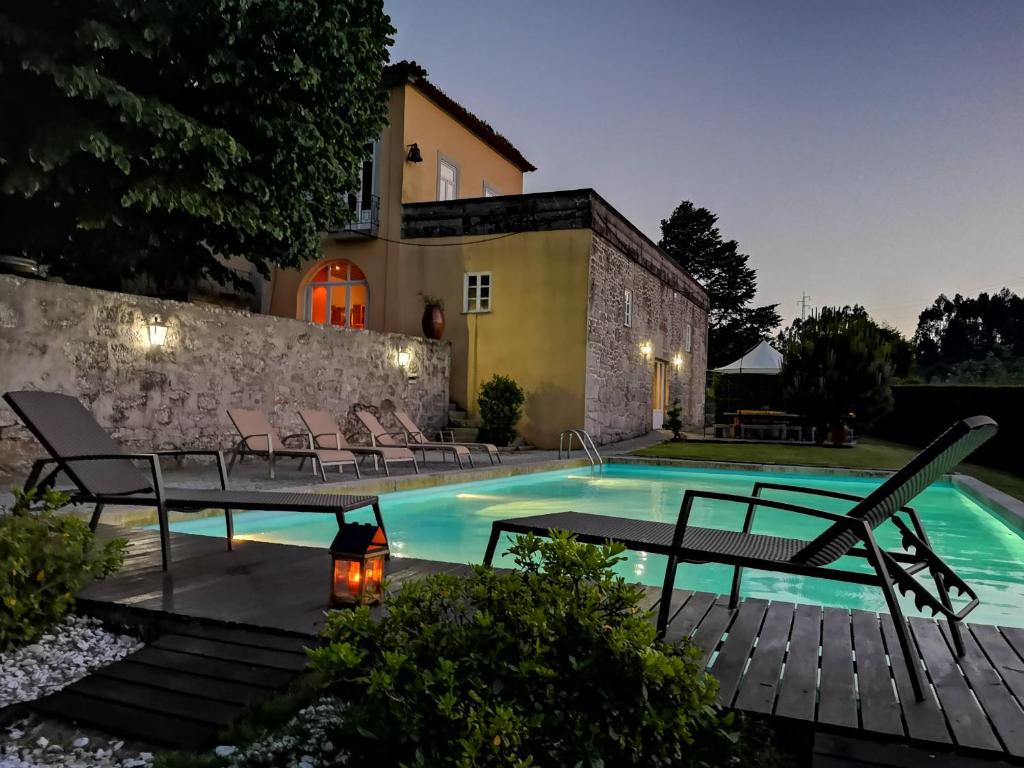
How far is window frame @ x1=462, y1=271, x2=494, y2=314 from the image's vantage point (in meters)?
14.5

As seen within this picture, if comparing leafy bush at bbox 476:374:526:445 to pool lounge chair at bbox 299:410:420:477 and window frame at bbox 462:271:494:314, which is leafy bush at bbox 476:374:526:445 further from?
pool lounge chair at bbox 299:410:420:477

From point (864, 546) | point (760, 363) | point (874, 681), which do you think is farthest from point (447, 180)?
point (874, 681)

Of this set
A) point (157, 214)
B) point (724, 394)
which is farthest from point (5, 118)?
point (724, 394)

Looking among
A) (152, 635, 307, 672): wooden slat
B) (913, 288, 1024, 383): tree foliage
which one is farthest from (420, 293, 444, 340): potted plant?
(913, 288, 1024, 383): tree foliage

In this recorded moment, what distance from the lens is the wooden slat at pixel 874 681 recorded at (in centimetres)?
190

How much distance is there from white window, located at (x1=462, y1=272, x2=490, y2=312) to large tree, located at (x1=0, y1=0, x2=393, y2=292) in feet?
13.7

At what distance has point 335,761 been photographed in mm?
1865

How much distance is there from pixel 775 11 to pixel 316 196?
37.4 ft

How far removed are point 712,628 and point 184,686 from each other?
5.92 feet

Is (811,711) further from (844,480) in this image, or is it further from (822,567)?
(844,480)

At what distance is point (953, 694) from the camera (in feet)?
6.86

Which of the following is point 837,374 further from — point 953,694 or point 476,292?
point 953,694

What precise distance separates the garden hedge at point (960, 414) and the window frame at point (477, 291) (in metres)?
8.57

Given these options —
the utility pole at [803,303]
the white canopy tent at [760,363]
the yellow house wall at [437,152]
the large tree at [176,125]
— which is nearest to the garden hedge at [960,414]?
the white canopy tent at [760,363]
